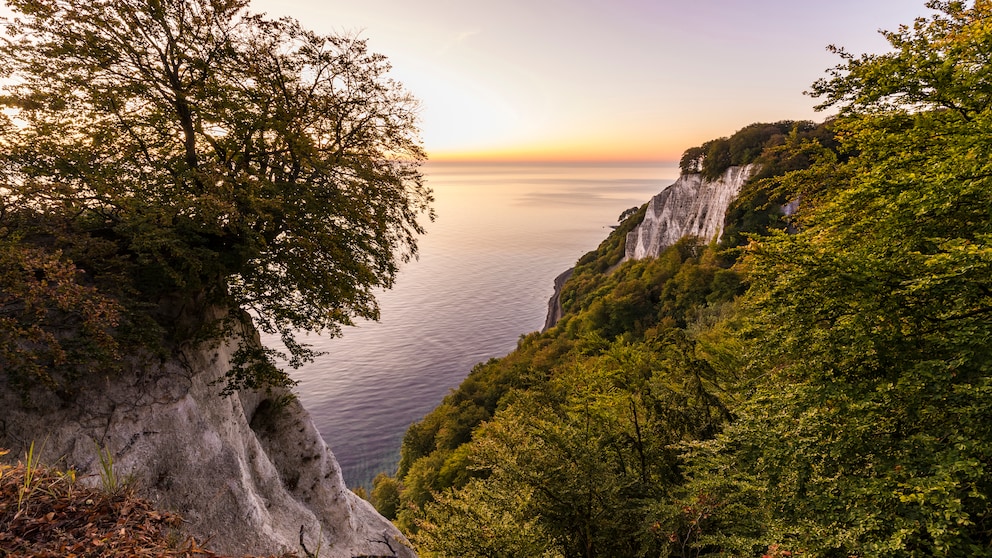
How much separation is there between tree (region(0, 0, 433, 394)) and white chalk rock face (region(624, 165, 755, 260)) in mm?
59927

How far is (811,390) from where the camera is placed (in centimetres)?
829

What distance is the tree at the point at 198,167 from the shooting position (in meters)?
8.21

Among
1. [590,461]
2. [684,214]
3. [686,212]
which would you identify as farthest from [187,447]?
[684,214]

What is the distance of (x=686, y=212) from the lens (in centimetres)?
7400

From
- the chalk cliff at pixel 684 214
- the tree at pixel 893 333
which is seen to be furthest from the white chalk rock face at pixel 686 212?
the tree at pixel 893 333

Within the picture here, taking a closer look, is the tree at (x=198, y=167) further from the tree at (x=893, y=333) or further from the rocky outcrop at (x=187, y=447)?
the tree at (x=893, y=333)

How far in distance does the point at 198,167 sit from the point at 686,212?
7729cm

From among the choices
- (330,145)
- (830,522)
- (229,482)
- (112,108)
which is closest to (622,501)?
(830,522)

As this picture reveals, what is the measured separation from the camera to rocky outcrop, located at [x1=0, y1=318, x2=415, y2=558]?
7.47m

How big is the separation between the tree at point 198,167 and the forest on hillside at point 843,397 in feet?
28.9

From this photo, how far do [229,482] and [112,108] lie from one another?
8.56 metres

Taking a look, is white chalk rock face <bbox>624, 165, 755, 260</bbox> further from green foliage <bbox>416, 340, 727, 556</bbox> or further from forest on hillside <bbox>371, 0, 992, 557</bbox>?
forest on hillside <bbox>371, 0, 992, 557</bbox>

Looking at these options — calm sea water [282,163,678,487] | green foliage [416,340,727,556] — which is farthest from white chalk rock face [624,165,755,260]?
green foliage [416,340,727,556]

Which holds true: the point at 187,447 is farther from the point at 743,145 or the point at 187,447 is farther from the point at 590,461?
the point at 743,145
